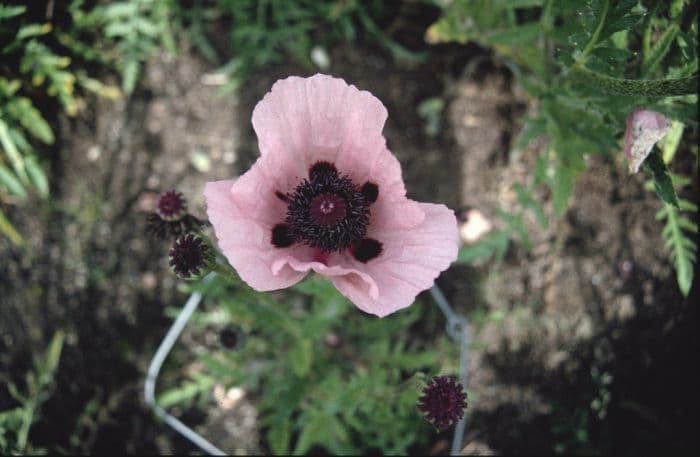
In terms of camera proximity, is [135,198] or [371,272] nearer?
[371,272]

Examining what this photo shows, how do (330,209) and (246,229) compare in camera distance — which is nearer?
(246,229)

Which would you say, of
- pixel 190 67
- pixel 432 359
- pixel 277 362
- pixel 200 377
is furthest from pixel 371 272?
pixel 190 67

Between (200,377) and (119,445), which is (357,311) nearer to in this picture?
(200,377)

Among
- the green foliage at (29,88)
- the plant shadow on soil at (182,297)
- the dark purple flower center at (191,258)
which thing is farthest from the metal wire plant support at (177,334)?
the dark purple flower center at (191,258)

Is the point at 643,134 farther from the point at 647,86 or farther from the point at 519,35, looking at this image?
the point at 519,35

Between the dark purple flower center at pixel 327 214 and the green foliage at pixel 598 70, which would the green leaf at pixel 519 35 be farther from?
the dark purple flower center at pixel 327 214

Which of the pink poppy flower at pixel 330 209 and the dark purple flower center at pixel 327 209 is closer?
the pink poppy flower at pixel 330 209

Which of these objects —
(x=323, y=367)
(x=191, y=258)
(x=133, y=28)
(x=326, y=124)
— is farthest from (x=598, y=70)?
(x=133, y=28)
